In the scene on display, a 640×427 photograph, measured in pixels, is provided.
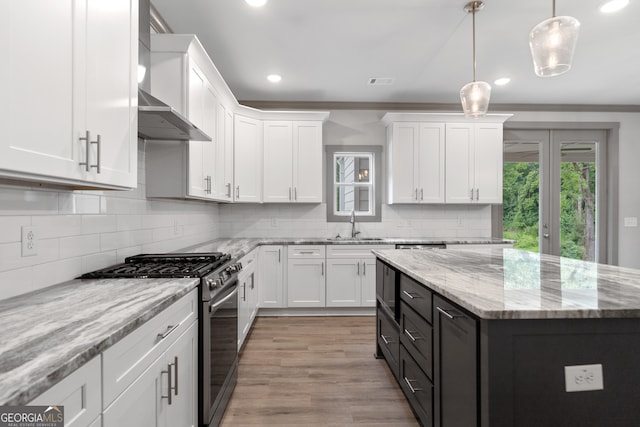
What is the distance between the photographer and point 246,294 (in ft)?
10.6

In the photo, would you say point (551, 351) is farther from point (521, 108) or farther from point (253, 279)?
point (521, 108)

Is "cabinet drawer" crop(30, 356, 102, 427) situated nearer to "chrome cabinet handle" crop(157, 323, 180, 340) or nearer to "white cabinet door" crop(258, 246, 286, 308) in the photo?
"chrome cabinet handle" crop(157, 323, 180, 340)

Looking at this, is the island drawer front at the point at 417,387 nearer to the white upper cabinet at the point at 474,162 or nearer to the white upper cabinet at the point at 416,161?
the white upper cabinet at the point at 416,161

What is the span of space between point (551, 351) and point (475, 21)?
2.65m

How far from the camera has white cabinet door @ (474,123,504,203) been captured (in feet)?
14.7

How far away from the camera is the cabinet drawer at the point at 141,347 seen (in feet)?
3.24

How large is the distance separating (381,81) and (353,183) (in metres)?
1.44

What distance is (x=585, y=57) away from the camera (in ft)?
11.2

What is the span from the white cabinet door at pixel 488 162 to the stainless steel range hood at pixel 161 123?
11.7 ft

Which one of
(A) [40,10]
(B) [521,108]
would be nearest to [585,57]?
(B) [521,108]

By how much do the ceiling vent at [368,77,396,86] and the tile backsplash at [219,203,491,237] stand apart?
65.0 inches

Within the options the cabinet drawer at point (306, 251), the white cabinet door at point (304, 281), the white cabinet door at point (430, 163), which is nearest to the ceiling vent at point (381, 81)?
the white cabinet door at point (430, 163)

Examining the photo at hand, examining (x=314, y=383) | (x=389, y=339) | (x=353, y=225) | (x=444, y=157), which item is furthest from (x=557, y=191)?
(x=314, y=383)

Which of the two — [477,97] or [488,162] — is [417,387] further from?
Answer: [488,162]
